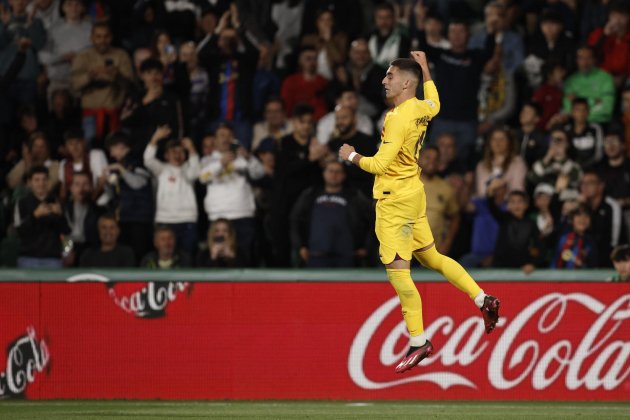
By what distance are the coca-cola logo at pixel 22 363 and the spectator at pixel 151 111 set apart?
154 inches

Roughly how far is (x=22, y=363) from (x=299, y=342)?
9.83 ft

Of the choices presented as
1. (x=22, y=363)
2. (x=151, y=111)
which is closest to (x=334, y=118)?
(x=151, y=111)

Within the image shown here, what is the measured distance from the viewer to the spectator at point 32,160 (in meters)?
17.9

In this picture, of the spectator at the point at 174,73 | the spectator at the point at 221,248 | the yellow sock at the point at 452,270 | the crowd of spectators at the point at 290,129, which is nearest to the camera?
the yellow sock at the point at 452,270

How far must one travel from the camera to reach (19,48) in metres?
19.0

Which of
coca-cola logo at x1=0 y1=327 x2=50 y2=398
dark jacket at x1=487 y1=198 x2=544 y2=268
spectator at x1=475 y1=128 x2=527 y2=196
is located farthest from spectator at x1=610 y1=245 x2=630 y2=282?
coca-cola logo at x1=0 y1=327 x2=50 y2=398

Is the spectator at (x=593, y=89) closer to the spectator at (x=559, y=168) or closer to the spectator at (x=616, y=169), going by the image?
the spectator at (x=616, y=169)

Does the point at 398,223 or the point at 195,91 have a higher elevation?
the point at 195,91

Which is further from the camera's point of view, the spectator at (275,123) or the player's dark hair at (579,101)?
the spectator at (275,123)

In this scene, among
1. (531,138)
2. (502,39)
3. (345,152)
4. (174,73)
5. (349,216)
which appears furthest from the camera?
(174,73)

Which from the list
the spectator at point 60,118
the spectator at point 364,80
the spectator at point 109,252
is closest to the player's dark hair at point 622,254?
the spectator at point 364,80

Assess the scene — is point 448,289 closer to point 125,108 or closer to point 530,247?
point 530,247

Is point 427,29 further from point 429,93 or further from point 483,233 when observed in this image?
point 429,93

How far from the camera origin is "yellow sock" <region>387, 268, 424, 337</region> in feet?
38.3
